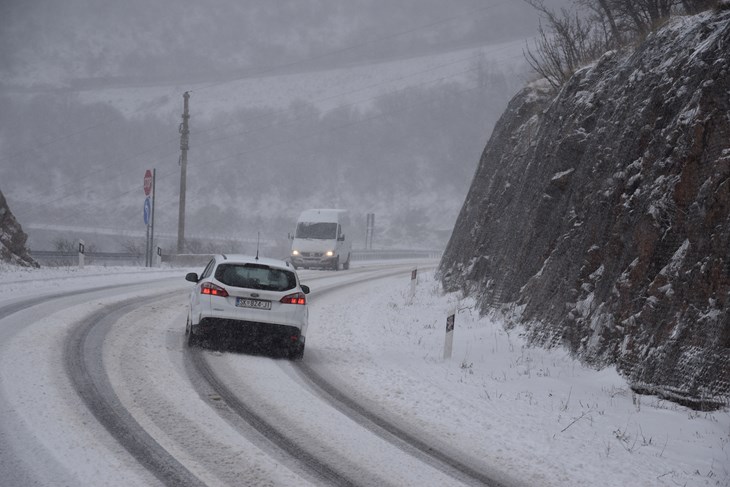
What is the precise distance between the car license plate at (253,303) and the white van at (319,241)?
21.5 meters

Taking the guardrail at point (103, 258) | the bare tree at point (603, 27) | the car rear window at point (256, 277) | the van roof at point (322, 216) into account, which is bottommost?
the guardrail at point (103, 258)

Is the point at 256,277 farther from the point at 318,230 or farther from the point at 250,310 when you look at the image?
the point at 318,230

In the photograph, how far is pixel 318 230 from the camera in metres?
32.0

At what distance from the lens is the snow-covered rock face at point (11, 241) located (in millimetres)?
21188

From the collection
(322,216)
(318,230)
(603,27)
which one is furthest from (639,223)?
(322,216)

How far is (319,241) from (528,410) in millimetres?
24062

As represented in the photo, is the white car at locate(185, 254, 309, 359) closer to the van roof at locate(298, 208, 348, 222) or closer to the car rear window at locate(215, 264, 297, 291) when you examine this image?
the car rear window at locate(215, 264, 297, 291)

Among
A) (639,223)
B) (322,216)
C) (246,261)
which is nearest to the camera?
(639,223)

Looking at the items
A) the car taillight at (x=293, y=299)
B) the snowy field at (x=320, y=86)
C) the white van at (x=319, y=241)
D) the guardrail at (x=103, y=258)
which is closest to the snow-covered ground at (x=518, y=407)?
the car taillight at (x=293, y=299)

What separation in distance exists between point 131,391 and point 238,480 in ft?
9.16

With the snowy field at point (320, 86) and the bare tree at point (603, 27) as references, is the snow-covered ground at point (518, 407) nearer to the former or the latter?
the bare tree at point (603, 27)

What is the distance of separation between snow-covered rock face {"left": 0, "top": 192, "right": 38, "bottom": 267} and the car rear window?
14.1 meters

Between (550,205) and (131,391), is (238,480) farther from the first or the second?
(550,205)

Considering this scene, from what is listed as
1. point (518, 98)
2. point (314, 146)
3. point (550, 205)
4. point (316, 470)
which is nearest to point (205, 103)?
point (314, 146)
